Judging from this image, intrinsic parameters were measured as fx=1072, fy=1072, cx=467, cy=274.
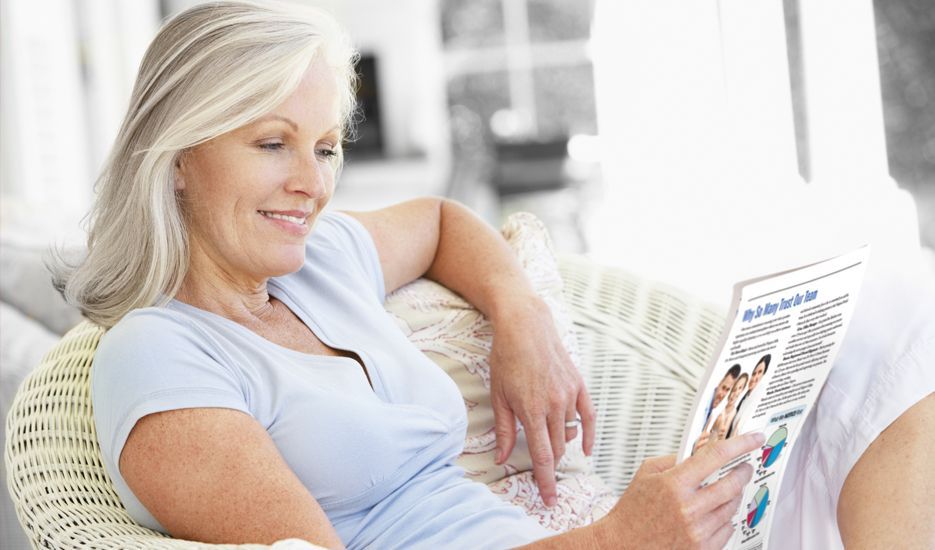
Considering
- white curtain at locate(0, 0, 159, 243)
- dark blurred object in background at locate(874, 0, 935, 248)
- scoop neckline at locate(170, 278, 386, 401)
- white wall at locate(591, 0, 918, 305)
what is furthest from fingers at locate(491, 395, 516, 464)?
dark blurred object in background at locate(874, 0, 935, 248)

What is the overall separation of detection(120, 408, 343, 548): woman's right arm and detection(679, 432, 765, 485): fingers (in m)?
0.36

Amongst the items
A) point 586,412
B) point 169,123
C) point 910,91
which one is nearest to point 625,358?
point 586,412

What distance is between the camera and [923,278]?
1.41 metres

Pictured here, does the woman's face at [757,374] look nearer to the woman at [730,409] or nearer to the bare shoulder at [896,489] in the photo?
the woman at [730,409]

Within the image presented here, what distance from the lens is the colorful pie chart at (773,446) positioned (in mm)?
1225

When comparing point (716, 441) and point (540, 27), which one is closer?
point (716, 441)

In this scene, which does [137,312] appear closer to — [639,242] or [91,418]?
[91,418]

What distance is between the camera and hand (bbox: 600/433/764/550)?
3.48ft

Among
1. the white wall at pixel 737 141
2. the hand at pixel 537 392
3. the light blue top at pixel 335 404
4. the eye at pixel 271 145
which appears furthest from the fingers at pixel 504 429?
the white wall at pixel 737 141

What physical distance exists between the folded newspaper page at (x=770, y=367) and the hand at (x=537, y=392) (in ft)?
0.94

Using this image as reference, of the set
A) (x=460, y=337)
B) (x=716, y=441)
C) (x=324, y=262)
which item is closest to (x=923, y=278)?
(x=716, y=441)

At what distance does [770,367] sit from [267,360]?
1.83 feet

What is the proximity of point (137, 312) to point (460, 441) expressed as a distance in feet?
1.44

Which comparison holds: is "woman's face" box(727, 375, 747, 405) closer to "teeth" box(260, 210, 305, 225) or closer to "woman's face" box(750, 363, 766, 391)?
"woman's face" box(750, 363, 766, 391)
